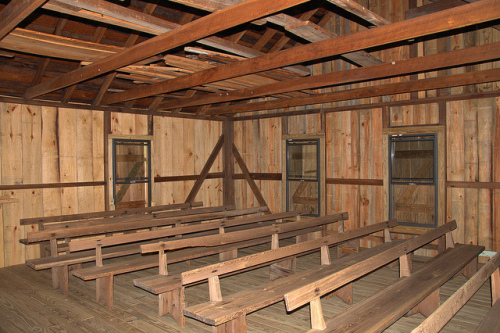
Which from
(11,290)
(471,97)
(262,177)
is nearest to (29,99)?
(11,290)

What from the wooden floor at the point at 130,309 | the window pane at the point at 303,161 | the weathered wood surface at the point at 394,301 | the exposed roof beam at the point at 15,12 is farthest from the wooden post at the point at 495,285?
the window pane at the point at 303,161

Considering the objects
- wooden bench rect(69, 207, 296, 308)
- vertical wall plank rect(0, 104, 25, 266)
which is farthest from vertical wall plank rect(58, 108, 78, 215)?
wooden bench rect(69, 207, 296, 308)

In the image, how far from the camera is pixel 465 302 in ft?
9.88

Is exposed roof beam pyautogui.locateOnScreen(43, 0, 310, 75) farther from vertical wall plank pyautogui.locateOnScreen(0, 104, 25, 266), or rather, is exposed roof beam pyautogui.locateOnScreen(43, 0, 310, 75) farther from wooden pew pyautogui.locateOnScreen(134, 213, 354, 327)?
vertical wall plank pyautogui.locateOnScreen(0, 104, 25, 266)

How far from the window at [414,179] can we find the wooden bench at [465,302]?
3.60m

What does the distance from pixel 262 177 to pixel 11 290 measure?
598cm

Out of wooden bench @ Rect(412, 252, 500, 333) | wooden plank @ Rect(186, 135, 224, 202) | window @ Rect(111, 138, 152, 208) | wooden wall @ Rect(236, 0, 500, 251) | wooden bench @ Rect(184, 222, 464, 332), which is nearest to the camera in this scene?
wooden bench @ Rect(412, 252, 500, 333)

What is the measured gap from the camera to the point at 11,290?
19.2ft

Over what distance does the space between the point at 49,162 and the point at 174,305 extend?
4528mm

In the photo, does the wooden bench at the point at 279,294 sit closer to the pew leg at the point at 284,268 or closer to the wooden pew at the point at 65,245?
the pew leg at the point at 284,268

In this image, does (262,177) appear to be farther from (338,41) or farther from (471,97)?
(338,41)

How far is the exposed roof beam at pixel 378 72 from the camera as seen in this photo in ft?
14.7

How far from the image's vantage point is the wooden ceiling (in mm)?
3689

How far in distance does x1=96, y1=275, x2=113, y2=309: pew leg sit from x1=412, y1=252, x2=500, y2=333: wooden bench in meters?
3.91
